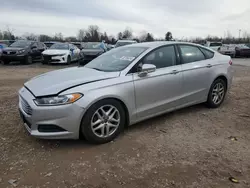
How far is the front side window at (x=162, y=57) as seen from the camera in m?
4.02

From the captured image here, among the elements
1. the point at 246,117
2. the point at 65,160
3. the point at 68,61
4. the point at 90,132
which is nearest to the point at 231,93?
the point at 246,117

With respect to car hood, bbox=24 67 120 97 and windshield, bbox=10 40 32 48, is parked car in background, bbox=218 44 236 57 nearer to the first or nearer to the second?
windshield, bbox=10 40 32 48

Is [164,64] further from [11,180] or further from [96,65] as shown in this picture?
[11,180]

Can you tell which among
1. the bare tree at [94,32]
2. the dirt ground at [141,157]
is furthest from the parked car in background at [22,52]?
the bare tree at [94,32]

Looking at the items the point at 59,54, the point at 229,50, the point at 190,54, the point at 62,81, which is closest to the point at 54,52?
the point at 59,54

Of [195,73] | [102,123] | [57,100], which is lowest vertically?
[102,123]

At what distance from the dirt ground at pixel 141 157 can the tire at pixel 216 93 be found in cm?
68

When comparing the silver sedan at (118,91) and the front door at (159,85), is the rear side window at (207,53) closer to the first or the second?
the silver sedan at (118,91)

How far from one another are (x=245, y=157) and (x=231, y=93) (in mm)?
3693

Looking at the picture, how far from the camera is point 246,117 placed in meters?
4.58

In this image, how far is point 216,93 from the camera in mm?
5086

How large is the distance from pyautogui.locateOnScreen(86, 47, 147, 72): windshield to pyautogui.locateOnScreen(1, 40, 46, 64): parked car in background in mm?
11407

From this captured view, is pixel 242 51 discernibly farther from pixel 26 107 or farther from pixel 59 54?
pixel 26 107

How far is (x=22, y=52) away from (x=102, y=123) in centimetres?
1279
